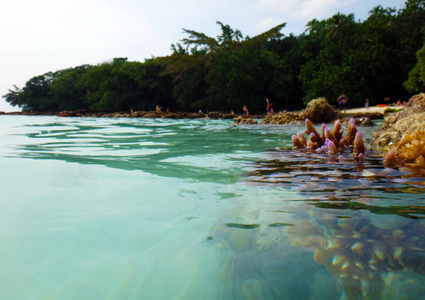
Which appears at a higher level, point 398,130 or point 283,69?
point 283,69

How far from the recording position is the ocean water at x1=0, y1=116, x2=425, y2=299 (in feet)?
5.09

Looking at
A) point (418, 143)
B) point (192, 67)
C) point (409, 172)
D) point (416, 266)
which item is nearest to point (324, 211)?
point (416, 266)

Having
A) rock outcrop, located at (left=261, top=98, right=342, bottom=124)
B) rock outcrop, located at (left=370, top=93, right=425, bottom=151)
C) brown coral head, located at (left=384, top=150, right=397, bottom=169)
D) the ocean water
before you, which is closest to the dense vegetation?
rock outcrop, located at (left=261, top=98, right=342, bottom=124)

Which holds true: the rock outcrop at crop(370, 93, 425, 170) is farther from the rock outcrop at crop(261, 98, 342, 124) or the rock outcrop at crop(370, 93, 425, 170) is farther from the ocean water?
the rock outcrop at crop(261, 98, 342, 124)

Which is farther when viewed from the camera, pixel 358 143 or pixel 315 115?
pixel 315 115

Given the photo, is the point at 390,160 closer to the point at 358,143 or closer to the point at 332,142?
the point at 358,143

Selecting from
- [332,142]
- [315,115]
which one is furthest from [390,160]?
[315,115]

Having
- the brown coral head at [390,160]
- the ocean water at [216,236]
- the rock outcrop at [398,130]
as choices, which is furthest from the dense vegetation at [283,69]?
the ocean water at [216,236]

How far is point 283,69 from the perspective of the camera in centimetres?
3450

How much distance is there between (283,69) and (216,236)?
114 feet

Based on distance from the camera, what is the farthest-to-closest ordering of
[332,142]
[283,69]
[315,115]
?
[283,69] → [315,115] → [332,142]

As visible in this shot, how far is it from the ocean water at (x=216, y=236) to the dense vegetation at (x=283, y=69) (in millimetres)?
25557

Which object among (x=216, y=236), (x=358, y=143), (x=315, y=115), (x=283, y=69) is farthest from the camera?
(x=283, y=69)

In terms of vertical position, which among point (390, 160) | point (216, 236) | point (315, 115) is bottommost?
point (216, 236)
